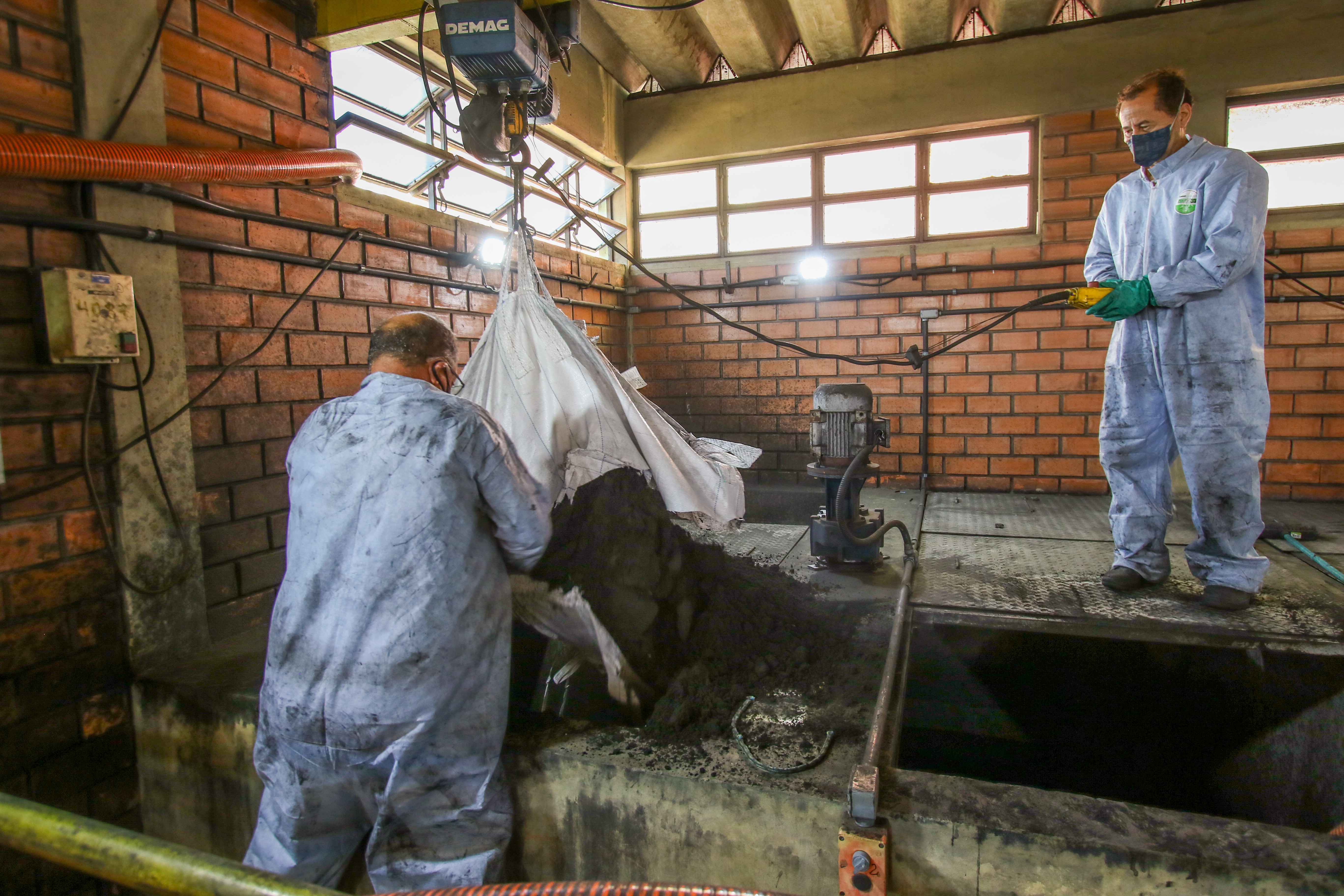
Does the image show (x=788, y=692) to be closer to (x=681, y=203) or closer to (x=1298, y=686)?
(x=1298, y=686)

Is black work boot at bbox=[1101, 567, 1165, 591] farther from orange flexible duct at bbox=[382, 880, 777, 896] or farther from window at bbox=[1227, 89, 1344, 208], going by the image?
window at bbox=[1227, 89, 1344, 208]

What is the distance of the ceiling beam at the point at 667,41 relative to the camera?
3.82m

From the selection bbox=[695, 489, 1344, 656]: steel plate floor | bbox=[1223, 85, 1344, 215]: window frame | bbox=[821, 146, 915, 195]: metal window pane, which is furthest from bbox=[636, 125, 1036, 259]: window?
bbox=[695, 489, 1344, 656]: steel plate floor

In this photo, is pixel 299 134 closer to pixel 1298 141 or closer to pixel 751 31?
pixel 751 31

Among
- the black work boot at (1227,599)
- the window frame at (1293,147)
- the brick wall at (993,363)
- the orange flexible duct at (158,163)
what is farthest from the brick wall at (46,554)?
the window frame at (1293,147)

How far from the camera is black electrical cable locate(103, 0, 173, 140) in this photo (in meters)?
1.77

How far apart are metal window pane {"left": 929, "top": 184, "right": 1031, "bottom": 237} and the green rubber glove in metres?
2.23

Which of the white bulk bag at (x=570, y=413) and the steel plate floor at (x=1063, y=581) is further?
the steel plate floor at (x=1063, y=581)

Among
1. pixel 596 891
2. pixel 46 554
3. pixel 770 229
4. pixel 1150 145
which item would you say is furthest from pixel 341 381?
pixel 770 229

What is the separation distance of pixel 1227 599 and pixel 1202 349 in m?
0.75

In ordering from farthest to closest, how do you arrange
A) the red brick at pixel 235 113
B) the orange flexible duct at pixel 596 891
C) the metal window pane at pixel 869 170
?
the metal window pane at pixel 869 170
the red brick at pixel 235 113
the orange flexible duct at pixel 596 891

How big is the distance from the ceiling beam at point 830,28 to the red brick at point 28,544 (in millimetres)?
3871

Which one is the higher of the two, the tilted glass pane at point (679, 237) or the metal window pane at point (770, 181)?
the metal window pane at point (770, 181)

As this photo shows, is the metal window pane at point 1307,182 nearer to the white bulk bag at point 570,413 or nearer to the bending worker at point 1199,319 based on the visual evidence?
the bending worker at point 1199,319
